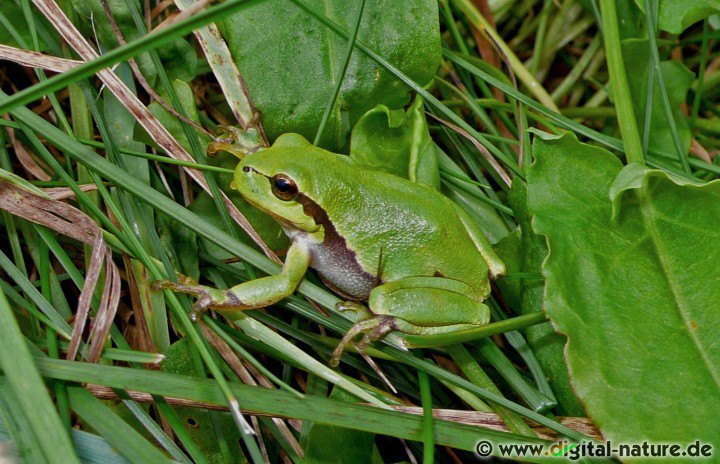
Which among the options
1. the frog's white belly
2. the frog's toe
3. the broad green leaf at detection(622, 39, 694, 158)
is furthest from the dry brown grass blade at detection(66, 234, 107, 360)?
the broad green leaf at detection(622, 39, 694, 158)

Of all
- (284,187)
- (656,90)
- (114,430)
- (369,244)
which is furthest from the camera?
(656,90)

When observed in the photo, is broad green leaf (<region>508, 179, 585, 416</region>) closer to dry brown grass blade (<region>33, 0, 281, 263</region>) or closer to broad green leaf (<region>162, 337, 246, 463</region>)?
dry brown grass blade (<region>33, 0, 281, 263</region>)

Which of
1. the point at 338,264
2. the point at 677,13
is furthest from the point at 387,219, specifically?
the point at 677,13

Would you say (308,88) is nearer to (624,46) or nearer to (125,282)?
(125,282)

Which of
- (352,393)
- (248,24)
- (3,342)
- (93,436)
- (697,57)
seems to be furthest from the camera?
(697,57)

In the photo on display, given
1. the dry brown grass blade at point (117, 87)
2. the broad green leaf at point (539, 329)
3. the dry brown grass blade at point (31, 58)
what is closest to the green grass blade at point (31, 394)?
the dry brown grass blade at point (117, 87)

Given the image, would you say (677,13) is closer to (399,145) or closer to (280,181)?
(399,145)

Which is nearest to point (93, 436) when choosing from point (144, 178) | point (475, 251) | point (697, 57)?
point (144, 178)
